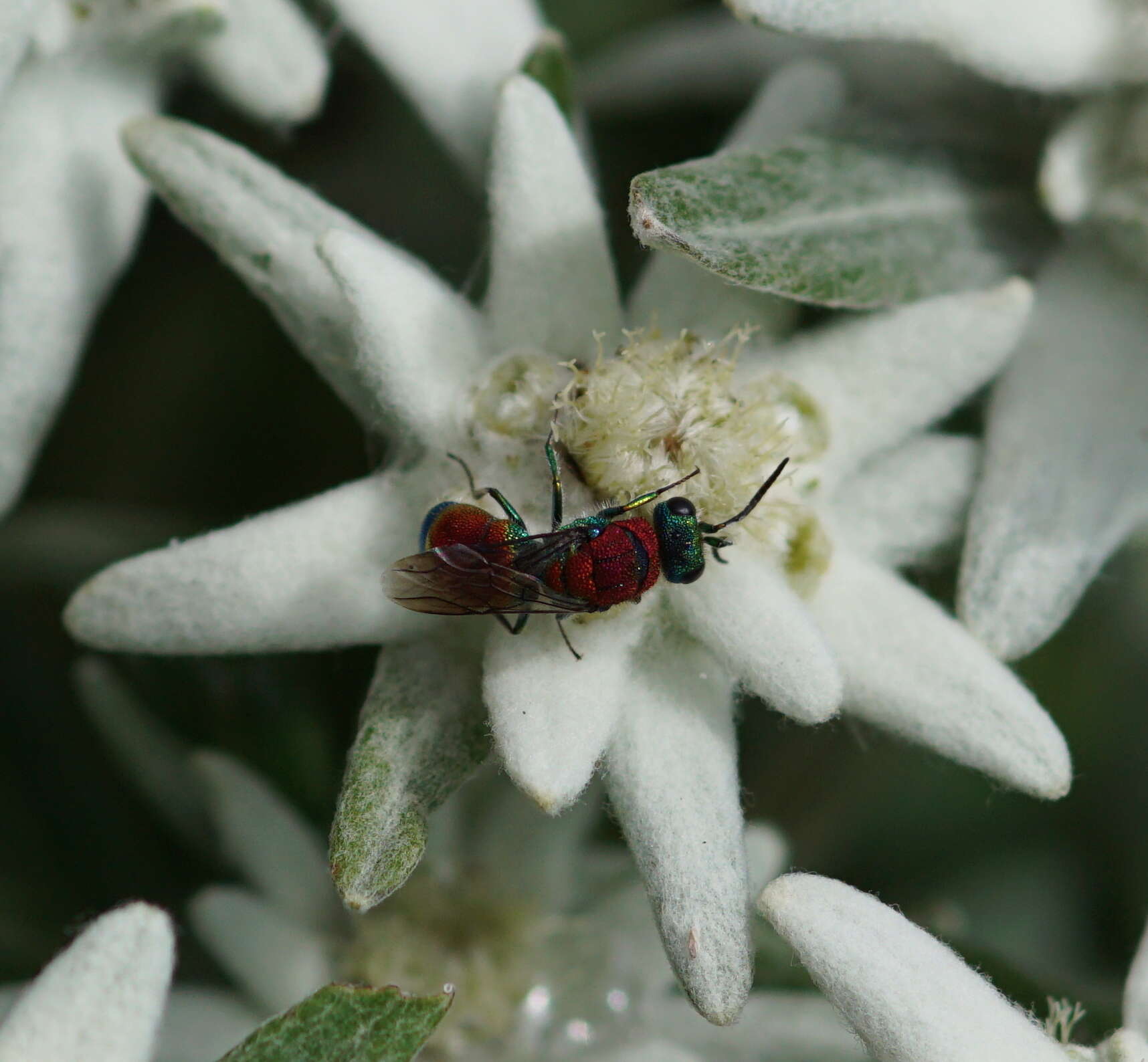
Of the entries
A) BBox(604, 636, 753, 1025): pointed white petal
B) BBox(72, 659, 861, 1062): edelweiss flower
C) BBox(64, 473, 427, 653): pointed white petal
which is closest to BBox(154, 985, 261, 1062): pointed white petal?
BBox(72, 659, 861, 1062): edelweiss flower

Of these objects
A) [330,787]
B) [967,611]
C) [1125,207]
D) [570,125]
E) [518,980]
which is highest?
[570,125]

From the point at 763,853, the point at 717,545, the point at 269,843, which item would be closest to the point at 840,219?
the point at 717,545

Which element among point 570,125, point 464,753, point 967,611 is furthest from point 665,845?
point 570,125

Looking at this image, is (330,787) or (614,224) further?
(614,224)

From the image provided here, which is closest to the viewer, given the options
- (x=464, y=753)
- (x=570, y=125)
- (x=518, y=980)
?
(x=464, y=753)

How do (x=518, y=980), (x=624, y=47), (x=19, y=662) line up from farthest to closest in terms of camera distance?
(x=624, y=47) → (x=19, y=662) → (x=518, y=980)

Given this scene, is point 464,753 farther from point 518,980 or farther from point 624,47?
point 624,47

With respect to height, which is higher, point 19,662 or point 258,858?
point 19,662
